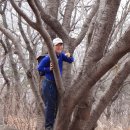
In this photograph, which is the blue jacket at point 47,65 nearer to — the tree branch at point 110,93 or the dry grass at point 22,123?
the tree branch at point 110,93

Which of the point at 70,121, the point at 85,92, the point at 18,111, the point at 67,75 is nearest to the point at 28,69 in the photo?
the point at 67,75

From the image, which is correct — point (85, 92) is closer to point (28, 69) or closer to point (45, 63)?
point (45, 63)

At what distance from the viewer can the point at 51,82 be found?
5344mm

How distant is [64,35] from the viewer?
6062 mm

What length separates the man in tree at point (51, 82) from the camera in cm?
524

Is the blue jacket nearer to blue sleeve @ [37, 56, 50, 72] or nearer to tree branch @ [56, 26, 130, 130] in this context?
blue sleeve @ [37, 56, 50, 72]

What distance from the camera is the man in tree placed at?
17.2 feet

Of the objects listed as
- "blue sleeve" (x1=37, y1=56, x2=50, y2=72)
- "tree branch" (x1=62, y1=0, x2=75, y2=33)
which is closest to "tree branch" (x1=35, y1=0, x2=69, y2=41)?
"blue sleeve" (x1=37, y1=56, x2=50, y2=72)

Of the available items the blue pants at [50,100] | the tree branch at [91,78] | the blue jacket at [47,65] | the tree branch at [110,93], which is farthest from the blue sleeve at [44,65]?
the tree branch at [110,93]

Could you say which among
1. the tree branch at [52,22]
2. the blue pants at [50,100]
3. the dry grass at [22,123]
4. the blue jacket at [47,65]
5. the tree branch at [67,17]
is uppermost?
the tree branch at [67,17]

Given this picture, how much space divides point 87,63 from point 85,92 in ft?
1.20

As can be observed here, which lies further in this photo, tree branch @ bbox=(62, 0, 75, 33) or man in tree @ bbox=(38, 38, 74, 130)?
tree branch @ bbox=(62, 0, 75, 33)

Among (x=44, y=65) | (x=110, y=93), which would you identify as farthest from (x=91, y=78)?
(x=44, y=65)

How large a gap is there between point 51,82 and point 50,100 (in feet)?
0.88
